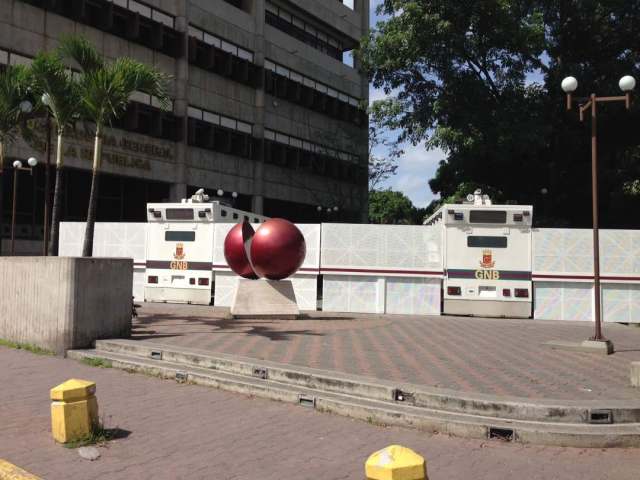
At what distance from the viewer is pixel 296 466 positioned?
15.7ft

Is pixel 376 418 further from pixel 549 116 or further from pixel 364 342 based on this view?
pixel 549 116

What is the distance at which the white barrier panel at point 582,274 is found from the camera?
15922 millimetres

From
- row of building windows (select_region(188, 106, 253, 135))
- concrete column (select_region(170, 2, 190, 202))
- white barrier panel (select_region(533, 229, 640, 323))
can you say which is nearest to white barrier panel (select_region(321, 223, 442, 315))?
white barrier panel (select_region(533, 229, 640, 323))

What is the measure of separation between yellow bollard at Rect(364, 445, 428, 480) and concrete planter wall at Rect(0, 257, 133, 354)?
7408 millimetres

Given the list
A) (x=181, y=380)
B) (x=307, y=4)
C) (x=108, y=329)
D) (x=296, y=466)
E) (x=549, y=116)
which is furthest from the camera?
(x=307, y=4)

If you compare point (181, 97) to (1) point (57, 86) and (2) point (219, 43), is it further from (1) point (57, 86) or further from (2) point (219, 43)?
(1) point (57, 86)

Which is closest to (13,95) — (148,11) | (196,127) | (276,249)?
(276,249)

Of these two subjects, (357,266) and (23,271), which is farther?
(357,266)

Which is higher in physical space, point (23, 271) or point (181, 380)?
point (23, 271)

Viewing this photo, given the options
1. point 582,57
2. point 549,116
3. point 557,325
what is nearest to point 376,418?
point 557,325

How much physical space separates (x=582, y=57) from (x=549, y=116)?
11.5 feet

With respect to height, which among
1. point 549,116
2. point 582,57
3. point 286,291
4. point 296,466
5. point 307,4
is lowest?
point 296,466

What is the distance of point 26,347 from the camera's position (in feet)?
33.1

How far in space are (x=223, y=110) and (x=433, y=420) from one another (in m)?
34.8
